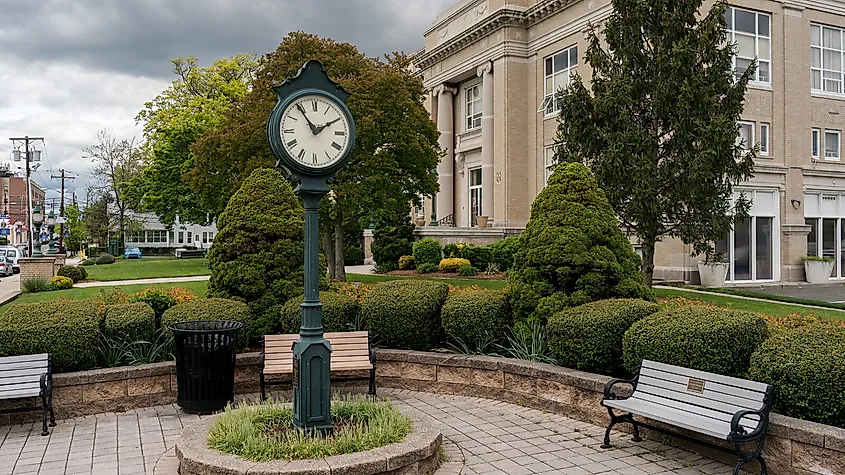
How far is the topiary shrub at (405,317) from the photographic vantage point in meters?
9.87

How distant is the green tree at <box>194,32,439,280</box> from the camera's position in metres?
20.0

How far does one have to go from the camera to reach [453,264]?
2802 cm

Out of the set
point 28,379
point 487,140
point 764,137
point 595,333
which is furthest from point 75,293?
point 764,137

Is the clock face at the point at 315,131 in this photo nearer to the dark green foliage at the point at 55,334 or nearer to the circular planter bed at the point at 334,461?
the circular planter bed at the point at 334,461

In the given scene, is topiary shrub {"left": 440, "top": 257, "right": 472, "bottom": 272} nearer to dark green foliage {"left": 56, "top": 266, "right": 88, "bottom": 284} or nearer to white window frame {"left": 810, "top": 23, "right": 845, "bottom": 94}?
dark green foliage {"left": 56, "top": 266, "right": 88, "bottom": 284}

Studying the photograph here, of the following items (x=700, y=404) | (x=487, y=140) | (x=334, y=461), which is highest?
(x=487, y=140)

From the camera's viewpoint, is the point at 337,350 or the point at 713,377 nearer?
the point at 713,377

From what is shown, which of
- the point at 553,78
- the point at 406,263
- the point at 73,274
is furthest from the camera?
the point at 553,78

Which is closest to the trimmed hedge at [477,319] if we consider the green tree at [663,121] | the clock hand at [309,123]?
the clock hand at [309,123]

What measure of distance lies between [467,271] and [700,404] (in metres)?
20.4

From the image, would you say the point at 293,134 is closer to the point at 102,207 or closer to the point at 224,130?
the point at 224,130

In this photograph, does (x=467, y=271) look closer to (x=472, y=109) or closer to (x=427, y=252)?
(x=427, y=252)

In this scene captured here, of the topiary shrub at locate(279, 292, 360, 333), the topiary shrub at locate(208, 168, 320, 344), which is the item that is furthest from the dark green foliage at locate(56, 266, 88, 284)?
the topiary shrub at locate(279, 292, 360, 333)

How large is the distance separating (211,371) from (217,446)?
2415mm
